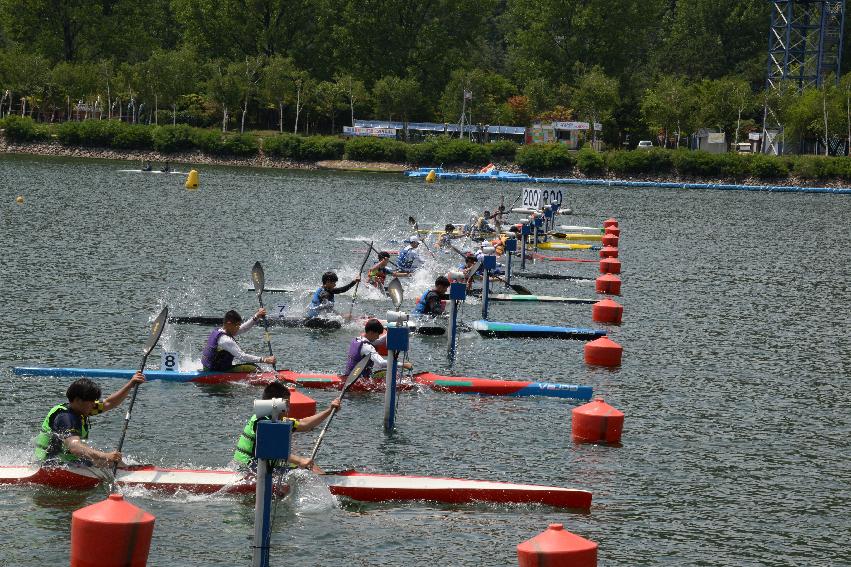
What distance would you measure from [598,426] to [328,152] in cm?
9864

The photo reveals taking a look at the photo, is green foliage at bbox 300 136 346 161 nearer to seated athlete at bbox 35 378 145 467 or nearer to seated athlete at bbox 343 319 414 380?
seated athlete at bbox 343 319 414 380

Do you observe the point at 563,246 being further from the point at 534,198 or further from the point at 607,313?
the point at 607,313

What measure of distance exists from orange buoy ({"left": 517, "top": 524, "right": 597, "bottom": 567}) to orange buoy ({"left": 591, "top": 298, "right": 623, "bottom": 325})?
21.9 metres

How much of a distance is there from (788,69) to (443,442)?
116m

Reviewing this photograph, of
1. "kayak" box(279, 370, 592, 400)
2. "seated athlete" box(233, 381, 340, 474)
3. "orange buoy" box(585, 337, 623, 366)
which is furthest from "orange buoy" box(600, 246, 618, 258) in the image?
"seated athlete" box(233, 381, 340, 474)

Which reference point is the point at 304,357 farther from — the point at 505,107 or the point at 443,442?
the point at 505,107

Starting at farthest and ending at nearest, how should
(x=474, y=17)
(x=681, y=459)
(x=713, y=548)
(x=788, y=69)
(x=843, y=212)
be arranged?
1. (x=474, y=17)
2. (x=788, y=69)
3. (x=843, y=212)
4. (x=681, y=459)
5. (x=713, y=548)

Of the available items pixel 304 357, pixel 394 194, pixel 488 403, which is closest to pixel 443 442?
pixel 488 403

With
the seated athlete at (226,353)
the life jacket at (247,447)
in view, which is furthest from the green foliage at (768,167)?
the life jacket at (247,447)

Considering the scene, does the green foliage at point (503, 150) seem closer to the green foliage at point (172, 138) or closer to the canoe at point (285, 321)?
the green foliage at point (172, 138)

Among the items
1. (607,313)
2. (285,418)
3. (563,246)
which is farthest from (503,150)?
(285,418)

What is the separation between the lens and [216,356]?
23250 millimetres

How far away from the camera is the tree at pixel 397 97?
127 meters

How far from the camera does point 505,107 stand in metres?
129
